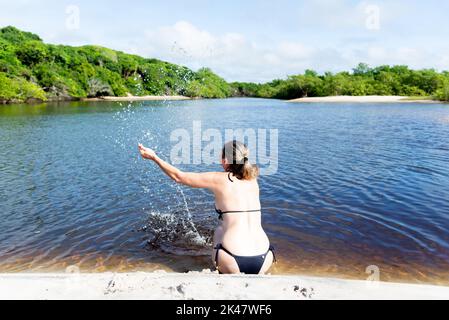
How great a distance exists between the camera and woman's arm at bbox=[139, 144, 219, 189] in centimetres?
620

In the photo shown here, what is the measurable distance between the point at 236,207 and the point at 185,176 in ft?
3.31

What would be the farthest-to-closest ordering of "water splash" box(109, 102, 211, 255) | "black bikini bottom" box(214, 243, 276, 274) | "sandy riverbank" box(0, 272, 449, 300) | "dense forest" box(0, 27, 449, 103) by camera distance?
"dense forest" box(0, 27, 449, 103)
"water splash" box(109, 102, 211, 255)
"black bikini bottom" box(214, 243, 276, 274)
"sandy riverbank" box(0, 272, 449, 300)

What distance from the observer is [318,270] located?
9.19 m

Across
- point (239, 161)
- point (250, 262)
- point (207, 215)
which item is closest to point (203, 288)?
point (250, 262)

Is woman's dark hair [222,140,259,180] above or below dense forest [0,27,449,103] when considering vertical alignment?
below

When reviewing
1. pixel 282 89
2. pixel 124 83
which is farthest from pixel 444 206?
pixel 282 89

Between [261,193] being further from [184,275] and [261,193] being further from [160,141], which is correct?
[160,141]

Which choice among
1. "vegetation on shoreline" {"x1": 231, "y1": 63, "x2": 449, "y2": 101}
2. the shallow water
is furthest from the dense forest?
the shallow water

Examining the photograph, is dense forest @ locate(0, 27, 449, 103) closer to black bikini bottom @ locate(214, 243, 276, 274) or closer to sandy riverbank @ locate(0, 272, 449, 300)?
black bikini bottom @ locate(214, 243, 276, 274)

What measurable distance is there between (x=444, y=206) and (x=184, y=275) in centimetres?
1115

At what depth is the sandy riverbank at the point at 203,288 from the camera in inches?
205

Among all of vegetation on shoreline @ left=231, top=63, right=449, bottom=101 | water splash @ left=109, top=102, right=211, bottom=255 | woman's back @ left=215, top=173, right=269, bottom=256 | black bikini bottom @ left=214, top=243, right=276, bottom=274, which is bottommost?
water splash @ left=109, top=102, right=211, bottom=255

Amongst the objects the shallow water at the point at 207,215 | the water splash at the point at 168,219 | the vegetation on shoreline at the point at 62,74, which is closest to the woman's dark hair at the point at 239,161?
the shallow water at the point at 207,215

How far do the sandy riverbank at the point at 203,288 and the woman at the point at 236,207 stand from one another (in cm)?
75
